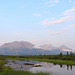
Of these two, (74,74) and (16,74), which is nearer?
(16,74)

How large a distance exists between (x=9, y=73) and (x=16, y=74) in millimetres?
2288

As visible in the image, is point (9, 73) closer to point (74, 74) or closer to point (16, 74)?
point (16, 74)

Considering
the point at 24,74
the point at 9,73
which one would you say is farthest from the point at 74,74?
the point at 9,73

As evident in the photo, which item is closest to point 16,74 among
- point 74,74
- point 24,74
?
point 24,74

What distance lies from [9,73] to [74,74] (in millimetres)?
20157

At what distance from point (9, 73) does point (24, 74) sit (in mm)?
3944

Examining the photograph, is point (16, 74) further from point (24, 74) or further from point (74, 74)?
point (74, 74)

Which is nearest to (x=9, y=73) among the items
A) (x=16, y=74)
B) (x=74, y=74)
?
(x=16, y=74)

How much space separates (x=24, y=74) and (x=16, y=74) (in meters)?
1.90

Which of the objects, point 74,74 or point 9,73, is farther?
point 74,74

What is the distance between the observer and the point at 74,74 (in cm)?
4388

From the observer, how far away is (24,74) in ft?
113

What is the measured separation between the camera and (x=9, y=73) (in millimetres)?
35594

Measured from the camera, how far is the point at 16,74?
34344mm
